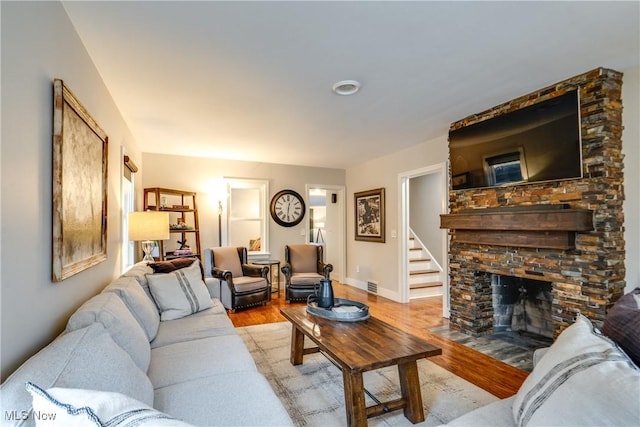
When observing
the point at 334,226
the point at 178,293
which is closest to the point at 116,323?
the point at 178,293

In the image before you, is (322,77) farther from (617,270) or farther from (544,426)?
(617,270)

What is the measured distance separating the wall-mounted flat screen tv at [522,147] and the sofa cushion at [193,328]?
9.30 ft

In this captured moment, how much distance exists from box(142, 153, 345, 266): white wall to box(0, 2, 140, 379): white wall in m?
3.55

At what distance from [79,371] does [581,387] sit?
154 cm

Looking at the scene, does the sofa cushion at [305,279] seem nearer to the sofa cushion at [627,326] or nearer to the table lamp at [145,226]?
the table lamp at [145,226]

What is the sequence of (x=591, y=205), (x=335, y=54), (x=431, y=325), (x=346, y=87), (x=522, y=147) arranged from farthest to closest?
(x=431, y=325)
(x=522, y=147)
(x=346, y=87)
(x=591, y=205)
(x=335, y=54)

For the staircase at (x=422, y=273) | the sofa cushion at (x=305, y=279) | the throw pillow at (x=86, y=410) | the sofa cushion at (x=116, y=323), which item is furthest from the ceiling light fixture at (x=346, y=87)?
the staircase at (x=422, y=273)

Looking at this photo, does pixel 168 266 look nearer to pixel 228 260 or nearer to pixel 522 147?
pixel 228 260

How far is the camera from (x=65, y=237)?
1.61m

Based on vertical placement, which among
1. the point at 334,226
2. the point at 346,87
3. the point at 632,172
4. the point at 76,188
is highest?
the point at 346,87

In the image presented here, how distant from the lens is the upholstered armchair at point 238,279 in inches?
176

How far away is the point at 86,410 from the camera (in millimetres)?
722

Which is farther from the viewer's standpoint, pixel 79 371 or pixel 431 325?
pixel 431 325

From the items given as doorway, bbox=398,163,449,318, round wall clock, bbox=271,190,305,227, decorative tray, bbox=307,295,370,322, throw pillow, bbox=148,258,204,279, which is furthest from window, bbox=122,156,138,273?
doorway, bbox=398,163,449,318
